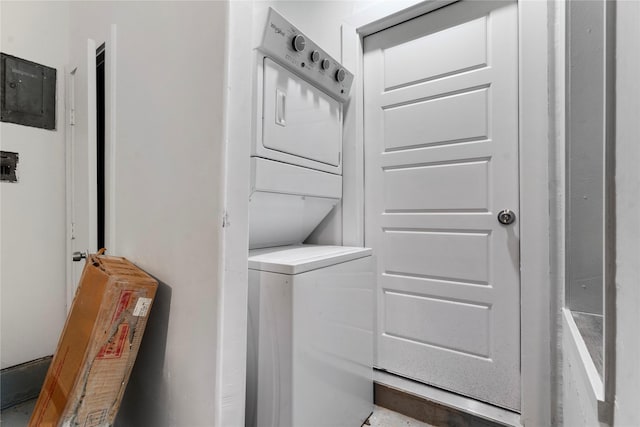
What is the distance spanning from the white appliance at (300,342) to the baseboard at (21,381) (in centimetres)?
138

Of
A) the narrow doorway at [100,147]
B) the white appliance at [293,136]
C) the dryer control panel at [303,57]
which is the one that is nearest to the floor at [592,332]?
the white appliance at [293,136]

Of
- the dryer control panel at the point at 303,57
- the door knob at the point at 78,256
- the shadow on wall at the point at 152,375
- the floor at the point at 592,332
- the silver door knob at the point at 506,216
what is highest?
the dryer control panel at the point at 303,57

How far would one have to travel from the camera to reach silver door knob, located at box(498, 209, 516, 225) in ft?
4.85

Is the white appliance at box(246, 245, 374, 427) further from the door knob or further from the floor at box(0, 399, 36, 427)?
the floor at box(0, 399, 36, 427)

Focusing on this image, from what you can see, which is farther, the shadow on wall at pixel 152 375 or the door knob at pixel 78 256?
the door knob at pixel 78 256

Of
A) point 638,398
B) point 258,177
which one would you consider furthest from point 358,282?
point 638,398

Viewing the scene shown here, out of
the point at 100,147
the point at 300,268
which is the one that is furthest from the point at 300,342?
the point at 100,147

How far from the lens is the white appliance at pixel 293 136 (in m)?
1.35

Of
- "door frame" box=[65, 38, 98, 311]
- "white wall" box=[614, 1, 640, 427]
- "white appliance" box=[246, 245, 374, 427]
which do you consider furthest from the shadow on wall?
"white wall" box=[614, 1, 640, 427]

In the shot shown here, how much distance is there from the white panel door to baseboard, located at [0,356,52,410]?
1985 millimetres

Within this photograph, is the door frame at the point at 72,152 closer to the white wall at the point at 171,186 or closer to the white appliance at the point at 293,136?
the white wall at the point at 171,186

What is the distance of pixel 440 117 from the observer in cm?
166

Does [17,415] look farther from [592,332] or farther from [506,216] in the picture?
[506,216]

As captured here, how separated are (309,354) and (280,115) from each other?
1087 mm
